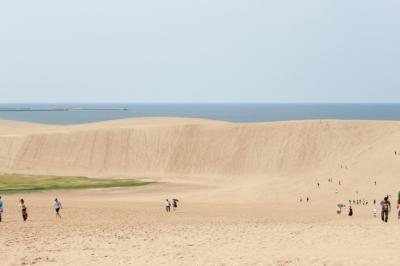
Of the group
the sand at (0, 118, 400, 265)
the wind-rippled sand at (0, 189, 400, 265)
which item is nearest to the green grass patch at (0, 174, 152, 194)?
the sand at (0, 118, 400, 265)

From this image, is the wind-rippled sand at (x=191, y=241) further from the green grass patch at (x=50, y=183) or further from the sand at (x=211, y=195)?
the green grass patch at (x=50, y=183)

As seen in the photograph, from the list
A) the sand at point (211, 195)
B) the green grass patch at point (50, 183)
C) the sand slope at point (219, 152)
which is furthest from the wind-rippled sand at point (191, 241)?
the sand slope at point (219, 152)

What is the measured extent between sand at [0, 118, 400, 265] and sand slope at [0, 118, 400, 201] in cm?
13

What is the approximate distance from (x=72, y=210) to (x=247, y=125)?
35.0 metres

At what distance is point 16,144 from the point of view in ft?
210

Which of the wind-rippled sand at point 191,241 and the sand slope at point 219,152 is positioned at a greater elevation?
the sand slope at point 219,152

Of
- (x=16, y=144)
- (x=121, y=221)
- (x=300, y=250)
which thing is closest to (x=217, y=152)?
(x=16, y=144)

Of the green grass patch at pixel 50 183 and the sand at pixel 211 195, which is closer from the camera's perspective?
the sand at pixel 211 195

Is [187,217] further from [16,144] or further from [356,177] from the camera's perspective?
[16,144]

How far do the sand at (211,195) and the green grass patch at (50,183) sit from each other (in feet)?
9.02

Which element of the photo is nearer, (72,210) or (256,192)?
(72,210)

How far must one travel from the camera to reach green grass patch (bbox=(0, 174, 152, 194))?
44659 millimetres

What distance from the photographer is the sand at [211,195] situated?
Result: 16.3 metres

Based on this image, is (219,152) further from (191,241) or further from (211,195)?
(191,241)
